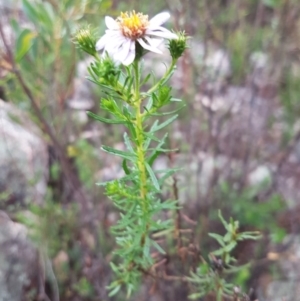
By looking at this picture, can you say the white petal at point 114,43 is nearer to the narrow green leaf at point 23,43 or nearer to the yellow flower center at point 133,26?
the yellow flower center at point 133,26

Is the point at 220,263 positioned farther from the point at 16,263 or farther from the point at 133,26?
the point at 16,263

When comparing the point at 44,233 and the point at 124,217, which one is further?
the point at 44,233

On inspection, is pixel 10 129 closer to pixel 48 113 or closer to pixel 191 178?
pixel 48 113

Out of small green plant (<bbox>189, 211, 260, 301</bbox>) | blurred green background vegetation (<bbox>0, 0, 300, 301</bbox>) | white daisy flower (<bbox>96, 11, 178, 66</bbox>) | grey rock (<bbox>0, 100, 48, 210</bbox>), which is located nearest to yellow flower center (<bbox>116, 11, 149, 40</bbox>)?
white daisy flower (<bbox>96, 11, 178, 66</bbox>)

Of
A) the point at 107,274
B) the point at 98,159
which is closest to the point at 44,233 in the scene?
the point at 107,274

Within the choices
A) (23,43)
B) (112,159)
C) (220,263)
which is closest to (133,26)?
(220,263)

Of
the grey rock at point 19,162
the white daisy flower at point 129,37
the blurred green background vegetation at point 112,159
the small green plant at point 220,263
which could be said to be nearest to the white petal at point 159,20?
the white daisy flower at point 129,37
